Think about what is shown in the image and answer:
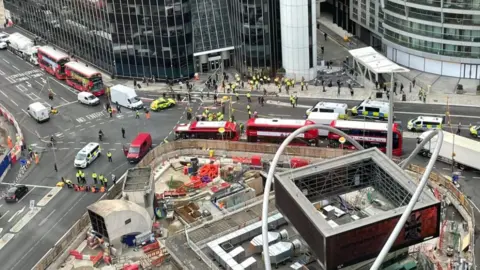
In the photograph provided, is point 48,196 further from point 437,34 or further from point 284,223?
point 437,34

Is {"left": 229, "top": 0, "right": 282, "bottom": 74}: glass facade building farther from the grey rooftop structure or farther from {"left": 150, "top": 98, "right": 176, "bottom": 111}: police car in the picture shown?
the grey rooftop structure

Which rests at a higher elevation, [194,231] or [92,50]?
[92,50]

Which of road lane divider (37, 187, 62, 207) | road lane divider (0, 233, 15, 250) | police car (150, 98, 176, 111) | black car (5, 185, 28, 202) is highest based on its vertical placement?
police car (150, 98, 176, 111)

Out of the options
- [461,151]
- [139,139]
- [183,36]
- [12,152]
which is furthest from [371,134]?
[12,152]

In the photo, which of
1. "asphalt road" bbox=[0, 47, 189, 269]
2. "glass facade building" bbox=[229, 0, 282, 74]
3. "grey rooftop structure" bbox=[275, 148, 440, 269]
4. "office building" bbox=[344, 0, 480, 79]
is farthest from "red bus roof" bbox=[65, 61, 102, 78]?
"grey rooftop structure" bbox=[275, 148, 440, 269]

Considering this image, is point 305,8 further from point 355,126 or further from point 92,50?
point 92,50

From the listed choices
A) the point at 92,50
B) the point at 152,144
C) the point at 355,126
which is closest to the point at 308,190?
the point at 355,126

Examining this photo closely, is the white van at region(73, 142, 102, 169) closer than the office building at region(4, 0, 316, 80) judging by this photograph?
Yes
